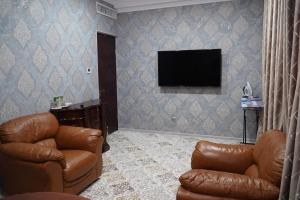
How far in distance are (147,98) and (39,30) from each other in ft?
8.88

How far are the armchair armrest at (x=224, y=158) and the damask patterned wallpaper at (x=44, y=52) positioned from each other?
2.43m

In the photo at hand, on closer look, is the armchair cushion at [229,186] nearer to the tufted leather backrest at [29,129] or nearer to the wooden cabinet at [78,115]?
the tufted leather backrest at [29,129]

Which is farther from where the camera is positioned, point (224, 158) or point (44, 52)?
point (44, 52)

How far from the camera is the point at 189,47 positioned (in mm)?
5008

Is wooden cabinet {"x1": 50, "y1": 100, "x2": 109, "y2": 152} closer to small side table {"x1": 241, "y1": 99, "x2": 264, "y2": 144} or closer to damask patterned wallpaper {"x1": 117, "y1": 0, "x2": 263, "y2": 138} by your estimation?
damask patterned wallpaper {"x1": 117, "y1": 0, "x2": 263, "y2": 138}

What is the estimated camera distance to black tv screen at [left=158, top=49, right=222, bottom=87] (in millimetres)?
4816

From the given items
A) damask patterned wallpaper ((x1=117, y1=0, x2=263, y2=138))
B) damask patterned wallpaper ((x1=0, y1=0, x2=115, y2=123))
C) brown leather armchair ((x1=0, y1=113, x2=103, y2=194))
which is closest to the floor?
brown leather armchair ((x1=0, y1=113, x2=103, y2=194))

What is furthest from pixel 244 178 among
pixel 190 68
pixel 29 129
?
pixel 190 68

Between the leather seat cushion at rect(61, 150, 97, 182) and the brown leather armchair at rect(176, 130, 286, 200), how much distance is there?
4.14 feet

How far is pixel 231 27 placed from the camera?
15.3ft

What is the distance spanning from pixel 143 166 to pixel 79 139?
1076mm

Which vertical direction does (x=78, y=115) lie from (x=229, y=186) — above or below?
above

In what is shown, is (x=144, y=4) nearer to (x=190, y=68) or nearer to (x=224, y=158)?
(x=190, y=68)

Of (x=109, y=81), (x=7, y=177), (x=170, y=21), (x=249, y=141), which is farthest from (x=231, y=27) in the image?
(x=7, y=177)
